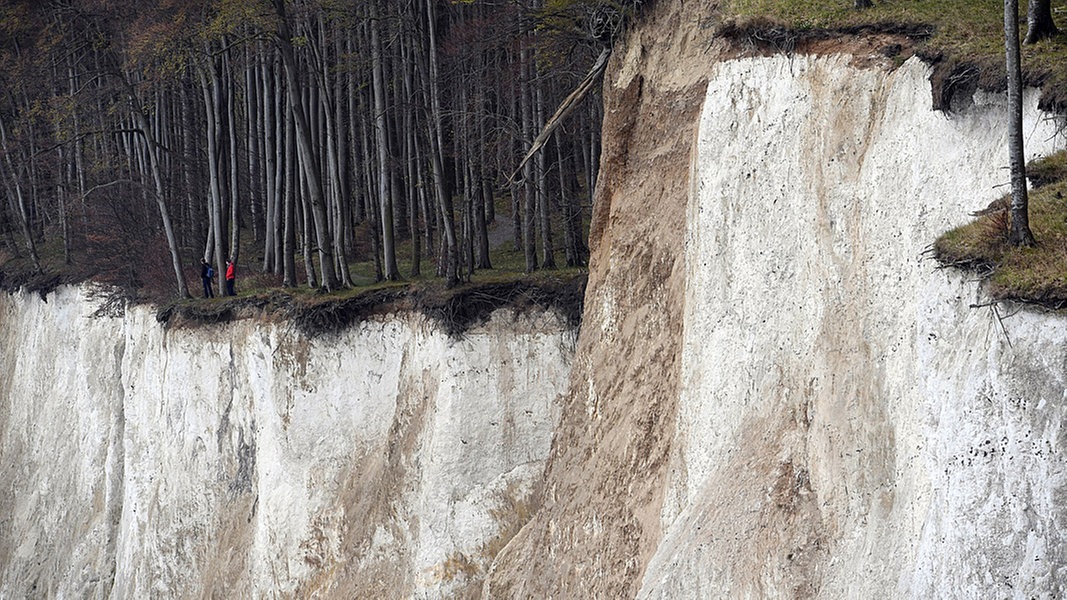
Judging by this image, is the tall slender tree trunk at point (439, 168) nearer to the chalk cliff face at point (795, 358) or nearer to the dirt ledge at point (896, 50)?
the chalk cliff face at point (795, 358)

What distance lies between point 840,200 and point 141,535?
2275cm

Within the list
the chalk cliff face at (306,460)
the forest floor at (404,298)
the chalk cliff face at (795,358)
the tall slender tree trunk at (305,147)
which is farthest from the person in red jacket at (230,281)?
the chalk cliff face at (795,358)

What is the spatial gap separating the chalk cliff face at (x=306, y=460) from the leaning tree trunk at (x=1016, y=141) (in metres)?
12.8

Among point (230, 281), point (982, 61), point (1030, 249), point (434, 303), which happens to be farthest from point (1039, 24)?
point (230, 281)

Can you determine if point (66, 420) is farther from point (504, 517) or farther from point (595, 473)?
point (595, 473)

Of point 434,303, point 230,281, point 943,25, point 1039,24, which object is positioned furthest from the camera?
point 230,281

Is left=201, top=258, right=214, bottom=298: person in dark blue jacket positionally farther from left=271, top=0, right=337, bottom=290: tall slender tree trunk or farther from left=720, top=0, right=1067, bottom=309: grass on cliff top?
left=720, top=0, right=1067, bottom=309: grass on cliff top

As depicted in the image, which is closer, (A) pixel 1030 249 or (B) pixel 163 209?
(A) pixel 1030 249

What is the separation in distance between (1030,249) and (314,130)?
80.8ft

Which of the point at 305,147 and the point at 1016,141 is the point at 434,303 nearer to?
the point at 305,147

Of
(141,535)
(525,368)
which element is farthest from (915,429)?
(141,535)

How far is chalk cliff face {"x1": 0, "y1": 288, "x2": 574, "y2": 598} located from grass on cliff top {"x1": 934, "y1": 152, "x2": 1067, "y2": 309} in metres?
12.3

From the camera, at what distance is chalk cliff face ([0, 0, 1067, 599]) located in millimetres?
9188

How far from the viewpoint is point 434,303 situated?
22.1m
